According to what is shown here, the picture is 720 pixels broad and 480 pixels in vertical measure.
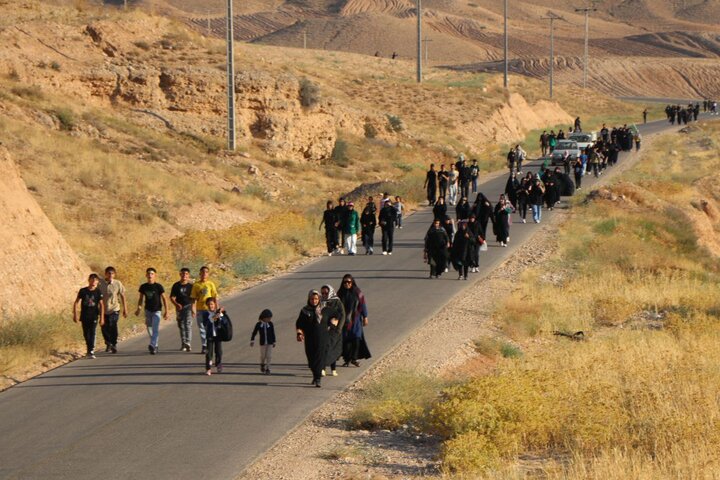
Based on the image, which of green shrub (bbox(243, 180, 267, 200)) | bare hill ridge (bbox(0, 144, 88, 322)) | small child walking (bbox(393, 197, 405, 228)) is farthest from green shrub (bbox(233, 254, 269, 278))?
green shrub (bbox(243, 180, 267, 200))

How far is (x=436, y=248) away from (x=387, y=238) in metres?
3.54

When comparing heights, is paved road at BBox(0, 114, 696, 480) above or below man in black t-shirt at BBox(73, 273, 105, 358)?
below

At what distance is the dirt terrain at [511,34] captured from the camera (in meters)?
138

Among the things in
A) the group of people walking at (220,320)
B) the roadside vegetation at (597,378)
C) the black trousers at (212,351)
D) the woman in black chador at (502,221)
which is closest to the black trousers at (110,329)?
the group of people walking at (220,320)

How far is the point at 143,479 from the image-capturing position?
11.0 meters

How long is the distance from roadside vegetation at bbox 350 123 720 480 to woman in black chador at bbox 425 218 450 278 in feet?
5.44

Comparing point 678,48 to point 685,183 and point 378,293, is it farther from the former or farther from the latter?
point 378,293

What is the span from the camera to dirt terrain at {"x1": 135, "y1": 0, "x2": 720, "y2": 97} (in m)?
138

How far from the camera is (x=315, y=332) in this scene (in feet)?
48.3

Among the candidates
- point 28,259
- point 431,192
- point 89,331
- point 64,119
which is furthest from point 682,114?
point 89,331

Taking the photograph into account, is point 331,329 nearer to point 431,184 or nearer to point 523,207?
point 523,207

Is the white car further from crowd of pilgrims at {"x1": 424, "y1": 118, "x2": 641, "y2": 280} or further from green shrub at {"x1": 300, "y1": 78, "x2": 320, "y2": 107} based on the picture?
green shrub at {"x1": 300, "y1": 78, "x2": 320, "y2": 107}

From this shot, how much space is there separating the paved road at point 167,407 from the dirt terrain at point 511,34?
355 feet

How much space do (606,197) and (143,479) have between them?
27.2 m
